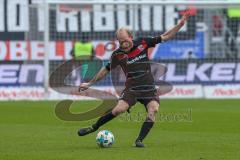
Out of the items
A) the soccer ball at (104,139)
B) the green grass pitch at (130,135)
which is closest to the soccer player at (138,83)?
the soccer ball at (104,139)

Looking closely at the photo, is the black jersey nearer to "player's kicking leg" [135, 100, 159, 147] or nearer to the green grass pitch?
"player's kicking leg" [135, 100, 159, 147]

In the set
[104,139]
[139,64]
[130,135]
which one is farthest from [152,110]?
[130,135]

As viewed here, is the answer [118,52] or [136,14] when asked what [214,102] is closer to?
[136,14]

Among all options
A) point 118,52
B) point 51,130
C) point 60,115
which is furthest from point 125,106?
point 60,115

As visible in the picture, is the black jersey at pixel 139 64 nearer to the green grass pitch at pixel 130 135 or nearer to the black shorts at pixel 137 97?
the black shorts at pixel 137 97

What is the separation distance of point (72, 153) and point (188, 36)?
75.8 ft

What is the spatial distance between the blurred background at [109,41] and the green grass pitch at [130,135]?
231 inches

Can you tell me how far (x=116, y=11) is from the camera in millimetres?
35781

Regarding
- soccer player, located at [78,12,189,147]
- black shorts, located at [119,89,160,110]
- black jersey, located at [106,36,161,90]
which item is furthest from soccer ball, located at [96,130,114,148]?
black jersey, located at [106,36,161,90]

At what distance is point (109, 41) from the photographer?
35.0 meters

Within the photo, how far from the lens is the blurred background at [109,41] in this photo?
3294cm

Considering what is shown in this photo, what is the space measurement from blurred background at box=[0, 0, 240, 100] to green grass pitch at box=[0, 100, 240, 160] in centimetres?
586

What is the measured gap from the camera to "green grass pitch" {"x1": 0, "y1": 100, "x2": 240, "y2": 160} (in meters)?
12.8

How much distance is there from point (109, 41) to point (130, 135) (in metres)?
18.4
